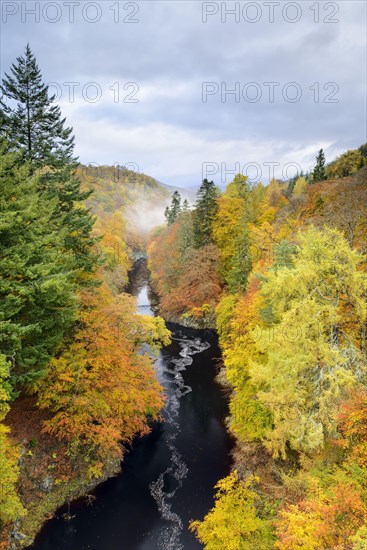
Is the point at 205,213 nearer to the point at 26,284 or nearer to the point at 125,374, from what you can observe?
the point at 125,374

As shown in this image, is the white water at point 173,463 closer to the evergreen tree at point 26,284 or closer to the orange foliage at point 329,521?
the orange foliage at point 329,521

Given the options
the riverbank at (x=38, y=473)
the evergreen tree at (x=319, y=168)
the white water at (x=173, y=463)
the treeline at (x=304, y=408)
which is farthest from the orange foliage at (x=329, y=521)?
the evergreen tree at (x=319, y=168)

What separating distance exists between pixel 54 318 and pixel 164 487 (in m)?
11.7

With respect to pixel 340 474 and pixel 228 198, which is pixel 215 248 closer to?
pixel 228 198

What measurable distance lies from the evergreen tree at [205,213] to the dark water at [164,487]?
82.3 feet

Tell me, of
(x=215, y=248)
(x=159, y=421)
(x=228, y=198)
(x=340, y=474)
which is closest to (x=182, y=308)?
(x=215, y=248)

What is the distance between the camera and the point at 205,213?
52.2 meters

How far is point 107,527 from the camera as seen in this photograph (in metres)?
17.5

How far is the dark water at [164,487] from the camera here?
55.2 feet

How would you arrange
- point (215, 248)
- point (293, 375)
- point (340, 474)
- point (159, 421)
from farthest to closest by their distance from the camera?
1. point (215, 248)
2. point (159, 421)
3. point (293, 375)
4. point (340, 474)

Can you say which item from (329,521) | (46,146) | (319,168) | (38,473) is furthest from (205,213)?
(329,521)

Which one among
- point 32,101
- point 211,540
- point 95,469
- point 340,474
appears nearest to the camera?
point 340,474

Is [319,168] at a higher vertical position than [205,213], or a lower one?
higher

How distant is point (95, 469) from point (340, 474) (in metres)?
13.1
